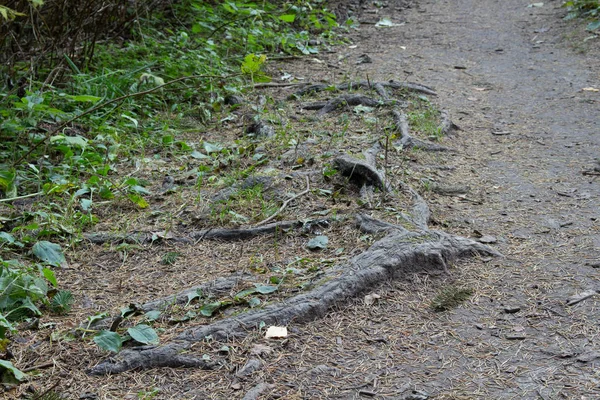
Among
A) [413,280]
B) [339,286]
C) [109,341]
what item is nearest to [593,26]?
[413,280]

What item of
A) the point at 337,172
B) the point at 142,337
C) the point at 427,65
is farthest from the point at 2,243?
the point at 427,65

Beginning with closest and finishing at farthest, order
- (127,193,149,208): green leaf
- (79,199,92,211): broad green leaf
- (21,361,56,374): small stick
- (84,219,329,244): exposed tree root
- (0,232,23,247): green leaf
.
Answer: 1. (21,361,56,374): small stick
2. (0,232,23,247): green leaf
3. (84,219,329,244): exposed tree root
4. (79,199,92,211): broad green leaf
5. (127,193,149,208): green leaf

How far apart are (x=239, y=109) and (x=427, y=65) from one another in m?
2.80

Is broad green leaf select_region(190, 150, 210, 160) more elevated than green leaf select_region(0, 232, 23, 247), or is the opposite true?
green leaf select_region(0, 232, 23, 247)

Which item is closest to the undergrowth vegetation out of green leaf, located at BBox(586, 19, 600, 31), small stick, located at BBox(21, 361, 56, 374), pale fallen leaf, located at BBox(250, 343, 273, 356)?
small stick, located at BBox(21, 361, 56, 374)

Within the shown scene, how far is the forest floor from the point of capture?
2629 millimetres

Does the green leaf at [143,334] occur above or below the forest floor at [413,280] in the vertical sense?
above

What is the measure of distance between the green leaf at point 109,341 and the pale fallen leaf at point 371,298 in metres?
1.12

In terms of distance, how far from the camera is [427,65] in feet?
26.4

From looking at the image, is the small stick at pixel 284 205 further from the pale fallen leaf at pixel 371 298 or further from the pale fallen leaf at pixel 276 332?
the pale fallen leaf at pixel 276 332

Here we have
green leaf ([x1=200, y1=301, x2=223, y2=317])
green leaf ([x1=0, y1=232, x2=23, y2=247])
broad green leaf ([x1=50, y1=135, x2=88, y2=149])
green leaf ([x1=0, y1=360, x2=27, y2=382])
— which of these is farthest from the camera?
broad green leaf ([x1=50, y1=135, x2=88, y2=149])

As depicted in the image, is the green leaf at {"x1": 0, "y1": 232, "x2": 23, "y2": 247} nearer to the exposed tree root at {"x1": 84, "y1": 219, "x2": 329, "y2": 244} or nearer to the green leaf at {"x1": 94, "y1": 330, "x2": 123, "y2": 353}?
the exposed tree root at {"x1": 84, "y1": 219, "x2": 329, "y2": 244}

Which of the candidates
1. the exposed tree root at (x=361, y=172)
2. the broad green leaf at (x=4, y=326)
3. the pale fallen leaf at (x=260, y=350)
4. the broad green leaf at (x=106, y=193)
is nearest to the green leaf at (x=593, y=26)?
the exposed tree root at (x=361, y=172)

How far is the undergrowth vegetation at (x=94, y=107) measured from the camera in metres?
3.67
